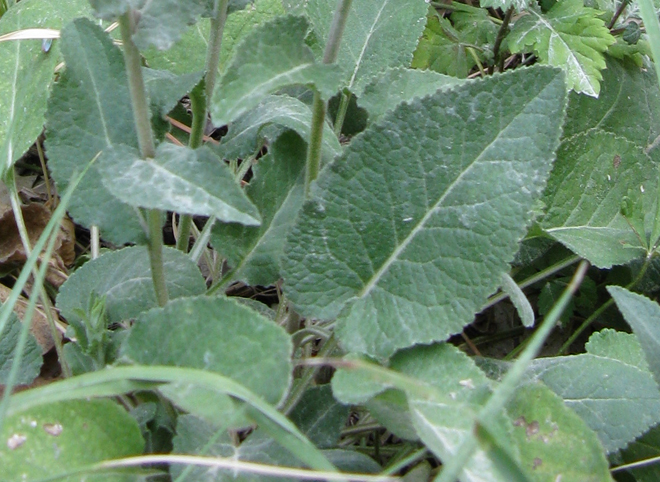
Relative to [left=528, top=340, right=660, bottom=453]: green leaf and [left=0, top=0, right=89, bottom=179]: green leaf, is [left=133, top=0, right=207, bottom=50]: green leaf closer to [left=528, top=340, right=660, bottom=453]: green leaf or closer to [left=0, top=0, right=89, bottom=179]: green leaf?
[left=0, top=0, right=89, bottom=179]: green leaf

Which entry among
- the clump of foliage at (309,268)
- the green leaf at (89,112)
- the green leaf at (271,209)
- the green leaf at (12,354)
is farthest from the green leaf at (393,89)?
the green leaf at (12,354)

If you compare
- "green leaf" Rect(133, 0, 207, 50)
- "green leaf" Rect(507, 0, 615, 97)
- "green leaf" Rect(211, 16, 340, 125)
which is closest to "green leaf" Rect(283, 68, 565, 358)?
"green leaf" Rect(211, 16, 340, 125)

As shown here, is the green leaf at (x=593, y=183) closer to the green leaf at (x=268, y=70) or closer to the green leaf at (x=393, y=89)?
the green leaf at (x=393, y=89)

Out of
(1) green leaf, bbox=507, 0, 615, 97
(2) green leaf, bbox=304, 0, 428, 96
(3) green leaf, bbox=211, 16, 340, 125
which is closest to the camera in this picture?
(3) green leaf, bbox=211, 16, 340, 125

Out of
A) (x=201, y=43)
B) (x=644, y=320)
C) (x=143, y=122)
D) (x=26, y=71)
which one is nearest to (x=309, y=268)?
(x=143, y=122)

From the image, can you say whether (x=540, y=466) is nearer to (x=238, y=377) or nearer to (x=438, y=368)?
(x=438, y=368)
